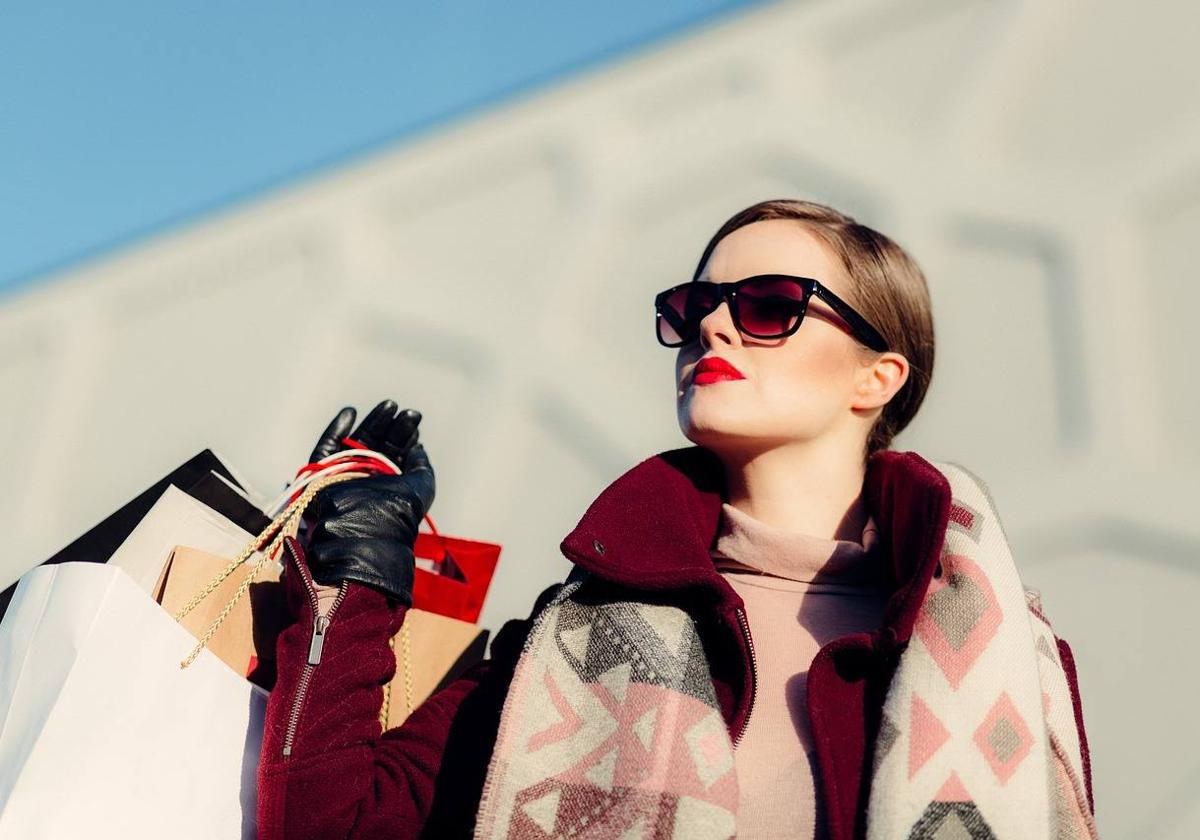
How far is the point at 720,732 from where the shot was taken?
1.18m

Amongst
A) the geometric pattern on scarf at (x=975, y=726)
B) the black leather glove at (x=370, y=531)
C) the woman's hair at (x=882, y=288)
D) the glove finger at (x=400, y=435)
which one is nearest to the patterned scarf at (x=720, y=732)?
the geometric pattern on scarf at (x=975, y=726)

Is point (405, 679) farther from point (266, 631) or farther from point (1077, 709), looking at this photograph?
point (1077, 709)

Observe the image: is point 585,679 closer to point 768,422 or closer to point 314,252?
point 768,422

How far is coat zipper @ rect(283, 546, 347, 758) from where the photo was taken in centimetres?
123

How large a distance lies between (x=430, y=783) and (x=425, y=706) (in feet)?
0.36

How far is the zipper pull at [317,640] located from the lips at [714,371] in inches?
22.9

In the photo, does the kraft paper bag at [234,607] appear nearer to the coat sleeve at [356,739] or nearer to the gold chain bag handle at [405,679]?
the coat sleeve at [356,739]

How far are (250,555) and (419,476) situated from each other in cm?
28

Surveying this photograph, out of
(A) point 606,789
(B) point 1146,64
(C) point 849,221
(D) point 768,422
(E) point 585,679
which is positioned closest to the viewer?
(A) point 606,789

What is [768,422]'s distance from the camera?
1.39m

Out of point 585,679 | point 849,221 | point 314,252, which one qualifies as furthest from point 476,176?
point 585,679

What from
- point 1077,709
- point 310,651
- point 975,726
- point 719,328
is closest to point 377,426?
point 310,651

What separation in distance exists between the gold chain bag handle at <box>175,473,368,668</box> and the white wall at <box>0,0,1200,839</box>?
1093mm

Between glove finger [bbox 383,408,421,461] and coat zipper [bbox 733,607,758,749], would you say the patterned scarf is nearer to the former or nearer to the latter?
coat zipper [bbox 733,607,758,749]
